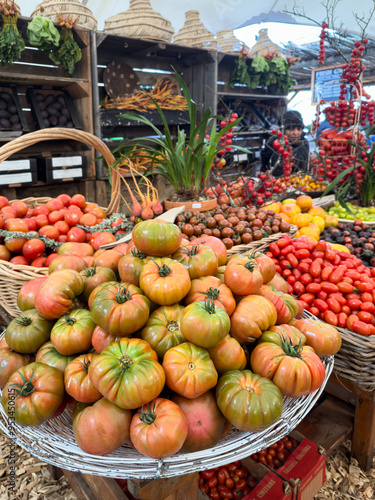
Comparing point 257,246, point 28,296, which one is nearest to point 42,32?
point 257,246

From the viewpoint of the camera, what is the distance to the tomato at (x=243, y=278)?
37.6 inches

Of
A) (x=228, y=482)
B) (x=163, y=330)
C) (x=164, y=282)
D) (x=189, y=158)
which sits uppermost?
(x=189, y=158)

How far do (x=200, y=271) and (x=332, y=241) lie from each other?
5.11ft

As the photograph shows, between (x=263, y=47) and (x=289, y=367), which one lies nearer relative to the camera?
(x=289, y=367)

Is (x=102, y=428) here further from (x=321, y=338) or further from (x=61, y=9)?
(x=61, y=9)

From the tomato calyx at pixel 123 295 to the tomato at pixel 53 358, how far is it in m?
0.21

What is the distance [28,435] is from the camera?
2.50 ft

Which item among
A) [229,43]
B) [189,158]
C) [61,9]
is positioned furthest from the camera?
[229,43]

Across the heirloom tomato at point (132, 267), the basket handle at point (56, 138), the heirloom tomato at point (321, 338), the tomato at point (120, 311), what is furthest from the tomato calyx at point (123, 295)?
the basket handle at point (56, 138)

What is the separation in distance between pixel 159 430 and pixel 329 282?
1163 mm

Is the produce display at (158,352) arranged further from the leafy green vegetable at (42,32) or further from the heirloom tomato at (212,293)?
the leafy green vegetable at (42,32)

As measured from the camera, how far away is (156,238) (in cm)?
100

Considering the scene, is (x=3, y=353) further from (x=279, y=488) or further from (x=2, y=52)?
(x=2, y=52)

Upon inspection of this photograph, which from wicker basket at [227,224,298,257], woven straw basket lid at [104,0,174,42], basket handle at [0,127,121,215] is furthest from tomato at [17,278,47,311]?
woven straw basket lid at [104,0,174,42]
